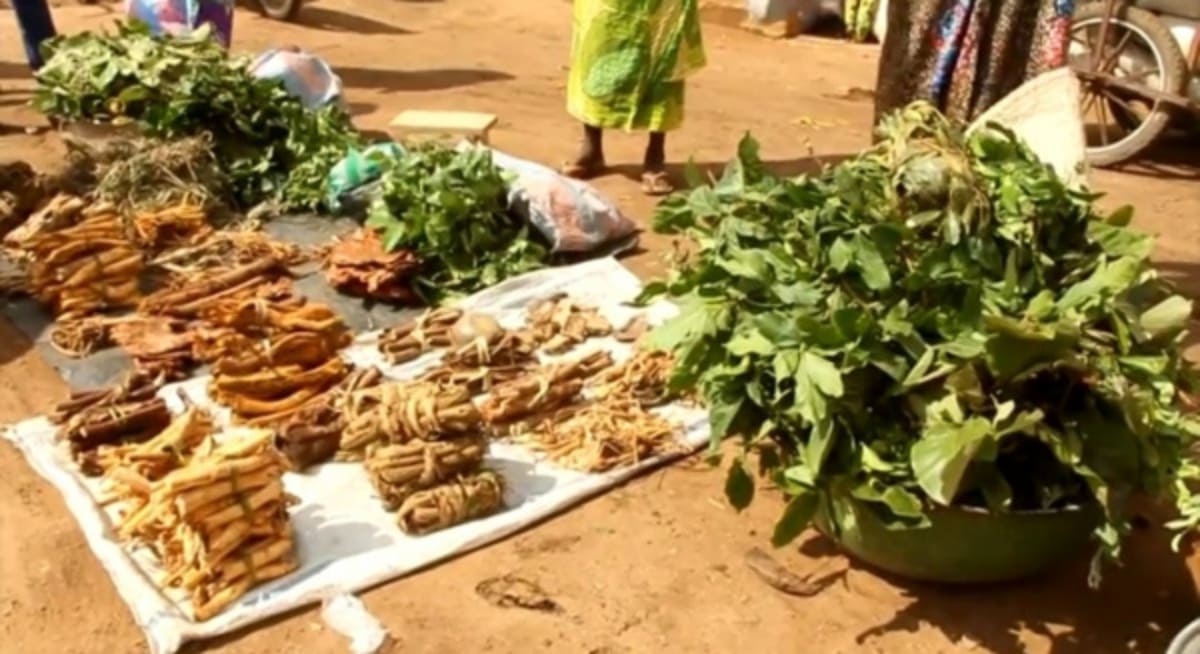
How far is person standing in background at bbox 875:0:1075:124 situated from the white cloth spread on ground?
135cm

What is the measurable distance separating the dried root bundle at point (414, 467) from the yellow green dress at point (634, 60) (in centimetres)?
264

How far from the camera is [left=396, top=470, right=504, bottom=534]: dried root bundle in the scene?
11.0 ft

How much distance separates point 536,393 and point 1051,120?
5.20 ft

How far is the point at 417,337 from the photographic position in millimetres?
4312

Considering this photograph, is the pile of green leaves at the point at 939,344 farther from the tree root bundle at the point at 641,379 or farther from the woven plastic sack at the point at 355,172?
the woven plastic sack at the point at 355,172

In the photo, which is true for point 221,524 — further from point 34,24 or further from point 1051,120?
point 34,24

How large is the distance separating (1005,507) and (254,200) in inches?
140

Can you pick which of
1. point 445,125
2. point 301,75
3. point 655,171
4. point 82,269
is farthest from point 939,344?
point 301,75

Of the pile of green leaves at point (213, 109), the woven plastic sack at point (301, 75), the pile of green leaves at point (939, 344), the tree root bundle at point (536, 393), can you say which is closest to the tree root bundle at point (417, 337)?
the tree root bundle at point (536, 393)

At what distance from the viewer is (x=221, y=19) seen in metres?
6.85

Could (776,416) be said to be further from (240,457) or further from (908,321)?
(240,457)

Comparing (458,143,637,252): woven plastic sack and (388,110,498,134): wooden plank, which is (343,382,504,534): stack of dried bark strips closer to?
(458,143,637,252): woven plastic sack

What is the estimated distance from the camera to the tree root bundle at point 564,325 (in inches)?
173

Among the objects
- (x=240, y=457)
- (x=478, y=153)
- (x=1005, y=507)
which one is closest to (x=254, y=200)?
(x=478, y=153)
